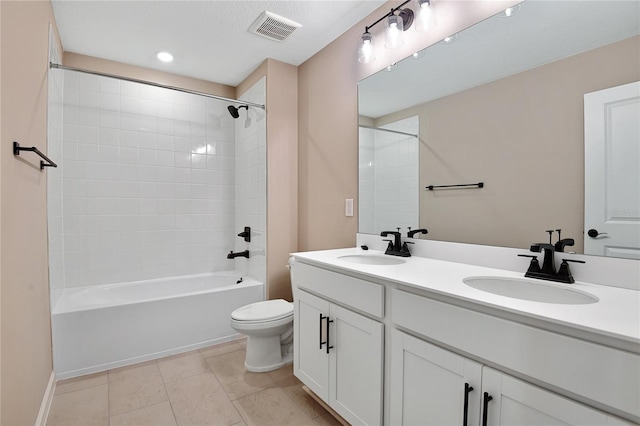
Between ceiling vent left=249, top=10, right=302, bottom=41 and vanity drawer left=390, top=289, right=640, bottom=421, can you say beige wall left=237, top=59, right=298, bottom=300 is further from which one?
vanity drawer left=390, top=289, right=640, bottom=421

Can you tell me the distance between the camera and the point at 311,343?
1764mm

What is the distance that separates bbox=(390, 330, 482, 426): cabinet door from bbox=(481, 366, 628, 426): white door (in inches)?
1.7

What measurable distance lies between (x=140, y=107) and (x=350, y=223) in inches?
92.8

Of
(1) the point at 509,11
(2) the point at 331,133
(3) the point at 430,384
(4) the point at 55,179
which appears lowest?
(3) the point at 430,384

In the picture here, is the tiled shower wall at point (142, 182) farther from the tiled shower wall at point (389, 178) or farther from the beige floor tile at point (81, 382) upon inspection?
the tiled shower wall at point (389, 178)

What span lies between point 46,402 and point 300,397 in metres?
1.43

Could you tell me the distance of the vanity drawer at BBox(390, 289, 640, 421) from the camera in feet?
2.33

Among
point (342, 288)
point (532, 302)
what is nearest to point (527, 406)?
point (532, 302)

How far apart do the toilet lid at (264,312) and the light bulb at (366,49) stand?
180cm

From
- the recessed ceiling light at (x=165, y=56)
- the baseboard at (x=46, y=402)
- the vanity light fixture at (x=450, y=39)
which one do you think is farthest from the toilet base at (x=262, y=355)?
the recessed ceiling light at (x=165, y=56)

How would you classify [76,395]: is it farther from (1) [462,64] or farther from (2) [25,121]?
(1) [462,64]

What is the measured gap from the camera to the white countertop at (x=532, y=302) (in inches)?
29.4

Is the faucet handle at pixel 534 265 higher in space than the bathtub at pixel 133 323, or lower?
higher

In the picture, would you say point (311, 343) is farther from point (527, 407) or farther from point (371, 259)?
point (527, 407)
